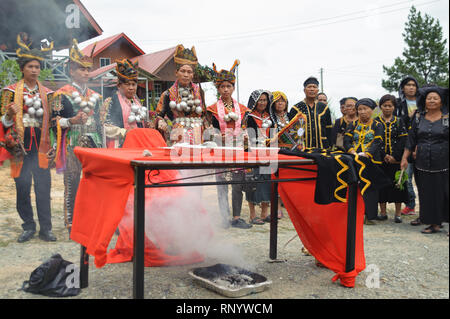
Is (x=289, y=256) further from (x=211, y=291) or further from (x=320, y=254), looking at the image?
(x=211, y=291)

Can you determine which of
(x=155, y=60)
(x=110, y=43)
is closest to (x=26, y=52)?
(x=110, y=43)

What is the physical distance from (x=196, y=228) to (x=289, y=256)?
3.47 ft

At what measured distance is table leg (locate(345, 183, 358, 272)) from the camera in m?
3.00

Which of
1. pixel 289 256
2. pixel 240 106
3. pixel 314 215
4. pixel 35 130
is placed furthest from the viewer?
pixel 240 106

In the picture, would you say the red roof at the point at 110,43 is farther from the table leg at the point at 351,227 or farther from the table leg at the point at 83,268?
the table leg at the point at 351,227

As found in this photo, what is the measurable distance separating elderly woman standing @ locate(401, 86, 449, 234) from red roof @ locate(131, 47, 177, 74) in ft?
47.0

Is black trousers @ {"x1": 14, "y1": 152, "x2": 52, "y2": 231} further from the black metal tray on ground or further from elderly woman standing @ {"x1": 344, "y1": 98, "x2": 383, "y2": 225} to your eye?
elderly woman standing @ {"x1": 344, "y1": 98, "x2": 383, "y2": 225}

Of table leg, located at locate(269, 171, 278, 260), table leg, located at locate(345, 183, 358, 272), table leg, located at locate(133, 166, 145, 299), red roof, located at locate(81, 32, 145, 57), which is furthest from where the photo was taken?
red roof, located at locate(81, 32, 145, 57)

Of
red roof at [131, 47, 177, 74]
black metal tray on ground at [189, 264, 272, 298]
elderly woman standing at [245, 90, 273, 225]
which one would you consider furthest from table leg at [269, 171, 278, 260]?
red roof at [131, 47, 177, 74]

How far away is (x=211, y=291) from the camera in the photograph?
9.61 feet

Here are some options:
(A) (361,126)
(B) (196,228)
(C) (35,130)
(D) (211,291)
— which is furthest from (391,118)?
(C) (35,130)

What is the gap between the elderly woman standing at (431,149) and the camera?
1783mm

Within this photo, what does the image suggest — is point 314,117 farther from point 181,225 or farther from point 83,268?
point 83,268

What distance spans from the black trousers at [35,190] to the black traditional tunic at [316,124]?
10.2 feet
